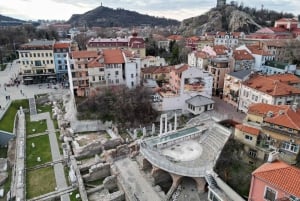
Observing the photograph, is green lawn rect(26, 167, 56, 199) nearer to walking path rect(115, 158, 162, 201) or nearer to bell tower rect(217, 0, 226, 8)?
walking path rect(115, 158, 162, 201)

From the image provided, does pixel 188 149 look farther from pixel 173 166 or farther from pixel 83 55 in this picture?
pixel 83 55

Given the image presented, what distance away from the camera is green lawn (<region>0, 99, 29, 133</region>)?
119 feet

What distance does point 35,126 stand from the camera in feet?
126

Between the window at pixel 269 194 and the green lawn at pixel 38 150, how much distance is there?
24.8 metres

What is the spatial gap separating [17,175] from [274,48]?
58066 millimetres

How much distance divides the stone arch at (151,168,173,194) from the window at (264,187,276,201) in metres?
11.4

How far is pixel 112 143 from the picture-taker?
3266 centimetres

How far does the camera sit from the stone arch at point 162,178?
2584 cm

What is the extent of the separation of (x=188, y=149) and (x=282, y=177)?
12757mm

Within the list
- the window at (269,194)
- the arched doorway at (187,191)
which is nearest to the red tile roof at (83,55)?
the arched doorway at (187,191)

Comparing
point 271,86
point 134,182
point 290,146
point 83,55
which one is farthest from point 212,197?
point 83,55

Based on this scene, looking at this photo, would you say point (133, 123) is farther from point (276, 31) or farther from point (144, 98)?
point (276, 31)

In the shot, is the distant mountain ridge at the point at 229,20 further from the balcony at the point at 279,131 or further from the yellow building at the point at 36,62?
the balcony at the point at 279,131

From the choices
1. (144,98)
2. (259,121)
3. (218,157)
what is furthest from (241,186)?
(144,98)
